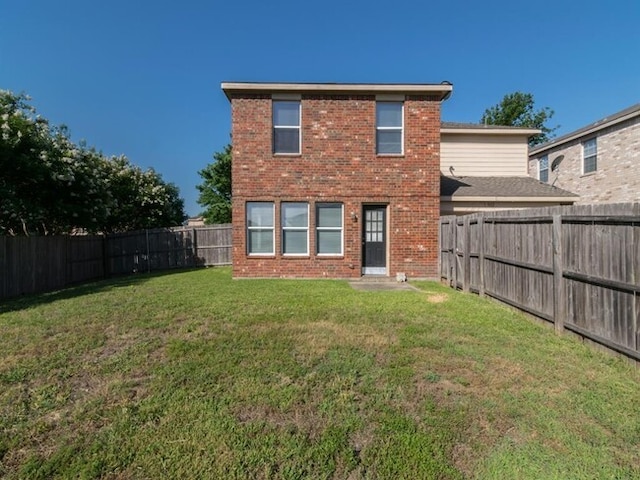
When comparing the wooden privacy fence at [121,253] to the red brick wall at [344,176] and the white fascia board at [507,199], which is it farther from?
the white fascia board at [507,199]

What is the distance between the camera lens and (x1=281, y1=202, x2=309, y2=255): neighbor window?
1080 centimetres

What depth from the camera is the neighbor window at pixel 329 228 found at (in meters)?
10.8

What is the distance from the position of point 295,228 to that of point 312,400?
7.77 m

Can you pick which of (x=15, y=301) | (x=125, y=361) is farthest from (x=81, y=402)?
(x=15, y=301)

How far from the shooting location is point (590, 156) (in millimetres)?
15492

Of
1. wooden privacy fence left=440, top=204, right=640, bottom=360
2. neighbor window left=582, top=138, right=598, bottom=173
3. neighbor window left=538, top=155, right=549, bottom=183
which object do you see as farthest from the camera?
neighbor window left=538, top=155, right=549, bottom=183

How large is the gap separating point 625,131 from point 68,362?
60.0 feet

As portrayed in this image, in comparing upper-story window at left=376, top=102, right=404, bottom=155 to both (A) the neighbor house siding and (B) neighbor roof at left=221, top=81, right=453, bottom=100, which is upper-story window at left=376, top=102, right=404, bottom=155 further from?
(A) the neighbor house siding

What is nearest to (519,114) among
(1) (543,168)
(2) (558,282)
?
(1) (543,168)

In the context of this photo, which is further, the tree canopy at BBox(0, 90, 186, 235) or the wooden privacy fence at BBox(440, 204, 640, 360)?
the tree canopy at BBox(0, 90, 186, 235)

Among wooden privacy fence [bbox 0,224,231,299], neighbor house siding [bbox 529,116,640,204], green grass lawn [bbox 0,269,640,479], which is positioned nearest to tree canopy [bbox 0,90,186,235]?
wooden privacy fence [bbox 0,224,231,299]

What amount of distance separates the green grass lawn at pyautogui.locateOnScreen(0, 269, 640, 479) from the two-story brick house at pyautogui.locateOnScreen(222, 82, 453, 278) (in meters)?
4.87

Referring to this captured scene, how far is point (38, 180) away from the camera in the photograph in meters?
11.6

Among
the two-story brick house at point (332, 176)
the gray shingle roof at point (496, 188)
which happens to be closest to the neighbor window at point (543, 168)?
the gray shingle roof at point (496, 188)
